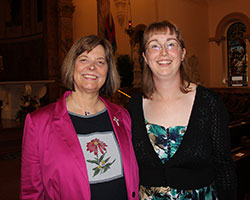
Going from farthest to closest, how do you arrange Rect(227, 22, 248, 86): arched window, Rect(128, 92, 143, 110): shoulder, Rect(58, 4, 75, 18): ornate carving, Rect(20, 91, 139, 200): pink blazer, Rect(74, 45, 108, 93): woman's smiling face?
1. Rect(227, 22, 248, 86): arched window
2. Rect(58, 4, 75, 18): ornate carving
3. Rect(128, 92, 143, 110): shoulder
4. Rect(74, 45, 108, 93): woman's smiling face
5. Rect(20, 91, 139, 200): pink blazer

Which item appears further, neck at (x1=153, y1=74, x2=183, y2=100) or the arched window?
the arched window

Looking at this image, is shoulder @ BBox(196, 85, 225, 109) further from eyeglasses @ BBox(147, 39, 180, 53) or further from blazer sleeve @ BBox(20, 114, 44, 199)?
blazer sleeve @ BBox(20, 114, 44, 199)

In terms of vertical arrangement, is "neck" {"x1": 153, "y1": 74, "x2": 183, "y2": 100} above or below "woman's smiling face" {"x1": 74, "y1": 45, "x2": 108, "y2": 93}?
below

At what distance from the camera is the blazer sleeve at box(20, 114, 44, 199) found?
1.79 metres

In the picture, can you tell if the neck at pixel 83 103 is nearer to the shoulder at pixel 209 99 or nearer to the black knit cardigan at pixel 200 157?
the black knit cardigan at pixel 200 157

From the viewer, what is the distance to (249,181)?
3684 millimetres

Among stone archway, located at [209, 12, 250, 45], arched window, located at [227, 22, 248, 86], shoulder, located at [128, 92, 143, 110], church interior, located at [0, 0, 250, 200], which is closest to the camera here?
shoulder, located at [128, 92, 143, 110]

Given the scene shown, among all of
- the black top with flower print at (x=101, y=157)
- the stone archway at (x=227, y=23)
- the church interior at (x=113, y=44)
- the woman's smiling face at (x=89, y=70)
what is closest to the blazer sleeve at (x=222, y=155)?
the black top with flower print at (x=101, y=157)

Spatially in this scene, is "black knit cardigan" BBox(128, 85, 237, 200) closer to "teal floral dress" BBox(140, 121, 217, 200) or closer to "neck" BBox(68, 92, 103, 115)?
"teal floral dress" BBox(140, 121, 217, 200)

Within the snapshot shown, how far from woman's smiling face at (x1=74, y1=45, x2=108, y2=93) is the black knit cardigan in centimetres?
50

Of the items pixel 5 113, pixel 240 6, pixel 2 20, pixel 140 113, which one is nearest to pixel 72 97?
pixel 140 113

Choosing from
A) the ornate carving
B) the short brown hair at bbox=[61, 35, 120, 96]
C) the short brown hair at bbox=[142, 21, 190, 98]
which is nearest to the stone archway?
the ornate carving

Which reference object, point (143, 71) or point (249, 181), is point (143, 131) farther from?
point (249, 181)

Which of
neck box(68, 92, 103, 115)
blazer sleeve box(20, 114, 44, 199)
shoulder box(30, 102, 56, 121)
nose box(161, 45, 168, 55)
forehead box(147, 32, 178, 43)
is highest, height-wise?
forehead box(147, 32, 178, 43)
